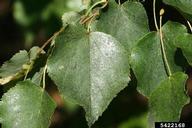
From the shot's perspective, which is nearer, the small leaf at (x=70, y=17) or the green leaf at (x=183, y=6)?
the green leaf at (x=183, y=6)

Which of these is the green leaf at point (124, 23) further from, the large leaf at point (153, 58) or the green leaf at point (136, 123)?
the green leaf at point (136, 123)

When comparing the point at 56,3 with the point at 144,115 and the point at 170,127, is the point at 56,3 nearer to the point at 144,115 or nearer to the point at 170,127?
the point at 144,115

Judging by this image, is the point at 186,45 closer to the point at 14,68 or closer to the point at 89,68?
the point at 89,68

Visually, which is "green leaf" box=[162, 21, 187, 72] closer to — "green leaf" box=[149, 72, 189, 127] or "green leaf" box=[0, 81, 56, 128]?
"green leaf" box=[149, 72, 189, 127]

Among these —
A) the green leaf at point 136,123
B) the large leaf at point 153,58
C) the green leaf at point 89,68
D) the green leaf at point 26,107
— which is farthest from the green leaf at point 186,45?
the green leaf at point 136,123

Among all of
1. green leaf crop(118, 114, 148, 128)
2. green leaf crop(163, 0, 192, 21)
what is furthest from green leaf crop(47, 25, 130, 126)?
green leaf crop(118, 114, 148, 128)

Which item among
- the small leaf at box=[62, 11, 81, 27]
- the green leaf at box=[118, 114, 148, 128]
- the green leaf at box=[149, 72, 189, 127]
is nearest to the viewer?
the green leaf at box=[149, 72, 189, 127]
